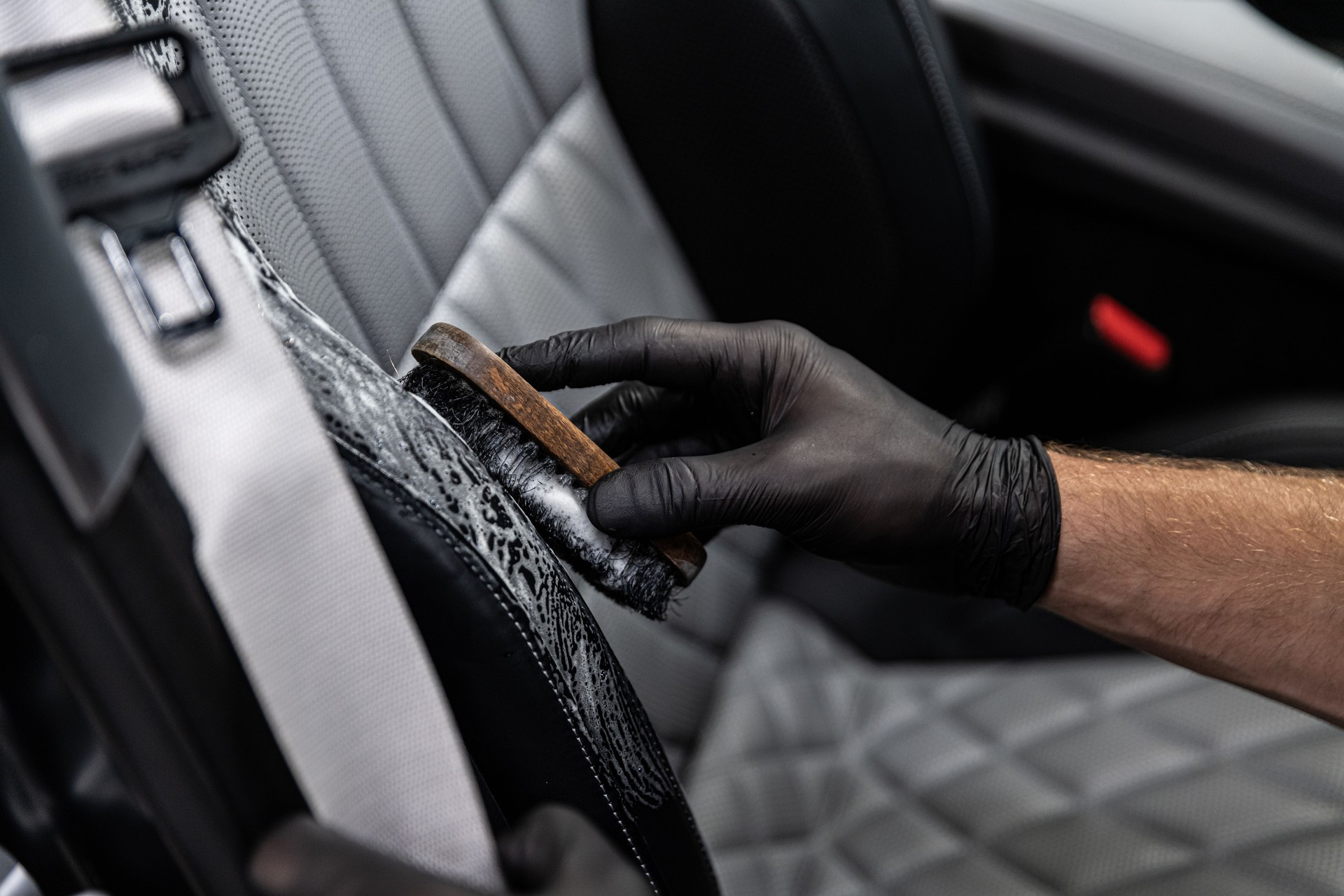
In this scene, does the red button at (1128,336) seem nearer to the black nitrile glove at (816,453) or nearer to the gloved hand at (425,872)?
the black nitrile glove at (816,453)

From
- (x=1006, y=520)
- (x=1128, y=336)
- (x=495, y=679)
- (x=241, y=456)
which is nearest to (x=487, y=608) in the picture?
(x=495, y=679)

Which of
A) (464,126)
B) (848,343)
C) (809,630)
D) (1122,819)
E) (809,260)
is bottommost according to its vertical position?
(1122,819)

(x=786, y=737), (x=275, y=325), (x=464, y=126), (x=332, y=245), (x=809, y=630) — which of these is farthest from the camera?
Answer: (x=809, y=630)

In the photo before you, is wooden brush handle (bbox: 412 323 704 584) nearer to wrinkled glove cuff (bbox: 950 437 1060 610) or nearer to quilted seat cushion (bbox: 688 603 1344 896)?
wrinkled glove cuff (bbox: 950 437 1060 610)

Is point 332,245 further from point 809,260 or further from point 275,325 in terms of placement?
point 809,260

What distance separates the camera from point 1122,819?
89 cm

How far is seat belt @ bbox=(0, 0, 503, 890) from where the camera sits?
0.35 meters

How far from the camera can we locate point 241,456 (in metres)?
0.36

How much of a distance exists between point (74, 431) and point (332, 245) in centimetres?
40

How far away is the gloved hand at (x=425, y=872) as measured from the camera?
1.17 ft

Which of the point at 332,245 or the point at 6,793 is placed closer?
the point at 6,793

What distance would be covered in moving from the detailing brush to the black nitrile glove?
37mm

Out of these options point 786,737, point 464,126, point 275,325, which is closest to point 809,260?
point 464,126

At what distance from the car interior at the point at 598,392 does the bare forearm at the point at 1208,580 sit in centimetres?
15
